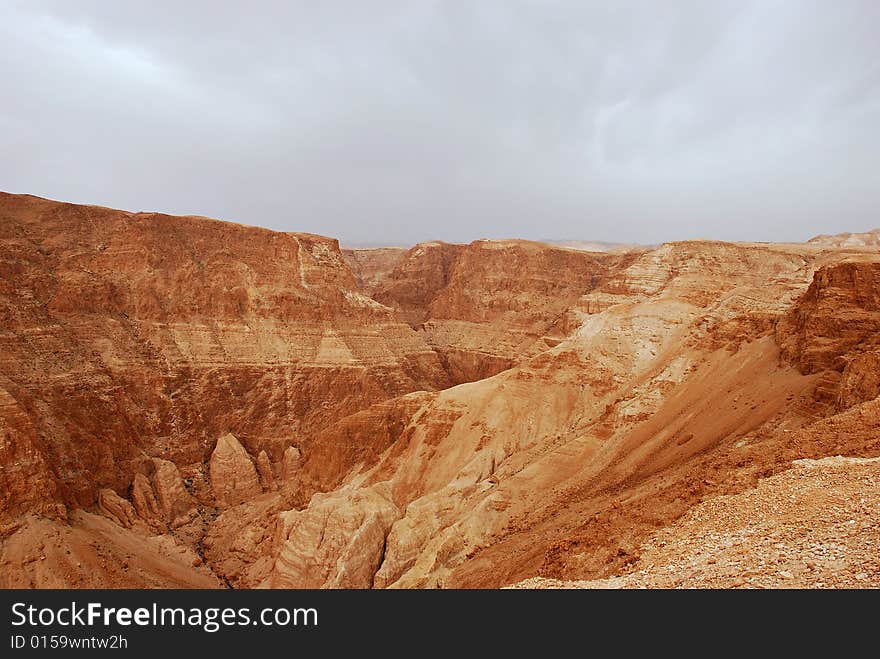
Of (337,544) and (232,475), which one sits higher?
(337,544)

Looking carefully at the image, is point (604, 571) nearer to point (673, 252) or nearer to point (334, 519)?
point (334, 519)

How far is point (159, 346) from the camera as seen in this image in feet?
144

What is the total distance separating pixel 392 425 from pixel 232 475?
44.7 feet

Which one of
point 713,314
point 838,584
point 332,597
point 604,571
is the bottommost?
point 604,571

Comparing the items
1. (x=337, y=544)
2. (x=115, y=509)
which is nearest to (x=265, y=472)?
(x=115, y=509)

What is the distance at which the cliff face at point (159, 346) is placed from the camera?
112 ft

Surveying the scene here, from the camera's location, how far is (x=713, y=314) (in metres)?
31.5

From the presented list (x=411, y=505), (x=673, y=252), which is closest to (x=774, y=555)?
(x=411, y=505)

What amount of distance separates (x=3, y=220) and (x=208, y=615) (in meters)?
47.2

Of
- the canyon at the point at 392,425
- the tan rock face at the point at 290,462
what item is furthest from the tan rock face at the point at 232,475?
the tan rock face at the point at 290,462

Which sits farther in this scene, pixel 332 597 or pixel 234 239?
pixel 234 239


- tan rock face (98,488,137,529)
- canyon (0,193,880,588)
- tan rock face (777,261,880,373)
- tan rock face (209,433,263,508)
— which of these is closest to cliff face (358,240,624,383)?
canyon (0,193,880,588)

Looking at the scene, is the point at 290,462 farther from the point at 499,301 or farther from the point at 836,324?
the point at 499,301

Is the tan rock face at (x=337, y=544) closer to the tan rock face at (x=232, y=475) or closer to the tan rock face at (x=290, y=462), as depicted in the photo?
the tan rock face at (x=232, y=475)
